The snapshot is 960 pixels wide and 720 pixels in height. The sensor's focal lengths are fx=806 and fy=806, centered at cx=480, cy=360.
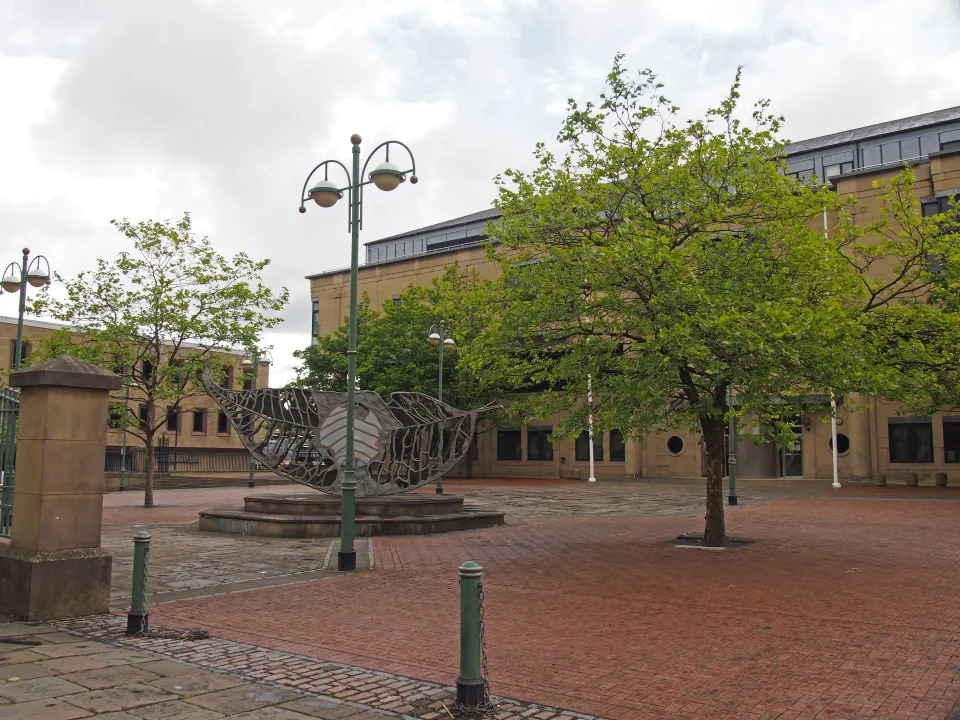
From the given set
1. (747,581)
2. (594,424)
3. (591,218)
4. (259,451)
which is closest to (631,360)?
(594,424)


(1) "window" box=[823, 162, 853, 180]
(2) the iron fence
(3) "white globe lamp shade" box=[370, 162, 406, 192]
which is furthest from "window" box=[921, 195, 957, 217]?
(2) the iron fence

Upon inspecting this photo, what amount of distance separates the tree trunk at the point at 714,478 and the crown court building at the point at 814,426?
12527 mm

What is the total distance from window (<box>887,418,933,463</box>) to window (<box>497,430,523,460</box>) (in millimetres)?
20166

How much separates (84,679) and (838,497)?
2663 cm

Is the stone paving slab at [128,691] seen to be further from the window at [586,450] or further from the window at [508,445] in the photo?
the window at [508,445]

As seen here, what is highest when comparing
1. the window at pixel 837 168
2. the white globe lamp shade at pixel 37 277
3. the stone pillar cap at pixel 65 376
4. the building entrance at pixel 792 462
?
the window at pixel 837 168

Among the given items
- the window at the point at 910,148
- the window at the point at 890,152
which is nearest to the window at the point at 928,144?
the window at the point at 910,148

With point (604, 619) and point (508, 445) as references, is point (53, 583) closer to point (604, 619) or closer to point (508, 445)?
point (604, 619)

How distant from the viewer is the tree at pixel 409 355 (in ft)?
132

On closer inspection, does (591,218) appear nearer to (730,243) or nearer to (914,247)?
(730,243)

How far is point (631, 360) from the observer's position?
1267 centimetres

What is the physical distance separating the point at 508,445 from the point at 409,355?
1027 cm

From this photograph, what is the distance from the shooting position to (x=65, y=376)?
8523mm

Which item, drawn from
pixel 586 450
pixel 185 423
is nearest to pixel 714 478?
pixel 586 450
